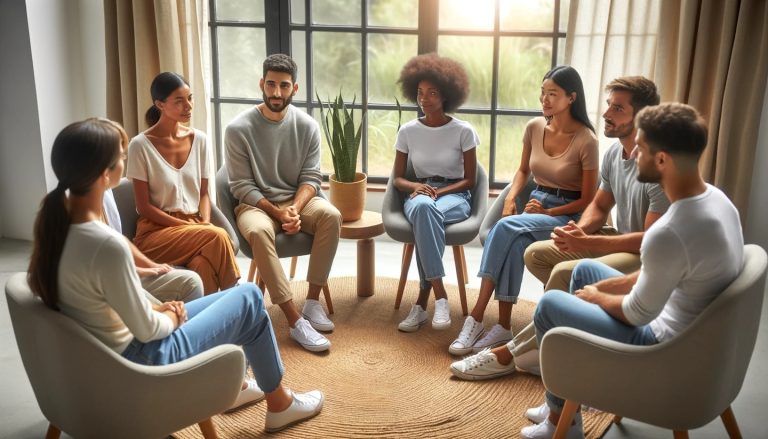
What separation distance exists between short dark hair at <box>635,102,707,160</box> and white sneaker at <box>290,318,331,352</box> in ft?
5.67

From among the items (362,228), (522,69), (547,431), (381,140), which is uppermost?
(522,69)

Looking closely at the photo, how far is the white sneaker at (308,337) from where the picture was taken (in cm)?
328

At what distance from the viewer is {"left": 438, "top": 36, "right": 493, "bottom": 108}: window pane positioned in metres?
4.73

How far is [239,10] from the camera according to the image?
474cm

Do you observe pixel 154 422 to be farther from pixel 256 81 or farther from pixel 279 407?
pixel 256 81

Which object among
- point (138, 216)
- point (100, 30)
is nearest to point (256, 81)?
point (100, 30)

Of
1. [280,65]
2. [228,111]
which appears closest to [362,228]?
[280,65]

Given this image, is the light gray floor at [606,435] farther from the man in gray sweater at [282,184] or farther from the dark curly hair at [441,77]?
the dark curly hair at [441,77]

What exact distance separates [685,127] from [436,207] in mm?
1633

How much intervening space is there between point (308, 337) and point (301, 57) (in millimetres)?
2131

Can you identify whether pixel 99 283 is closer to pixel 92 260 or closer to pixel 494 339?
pixel 92 260

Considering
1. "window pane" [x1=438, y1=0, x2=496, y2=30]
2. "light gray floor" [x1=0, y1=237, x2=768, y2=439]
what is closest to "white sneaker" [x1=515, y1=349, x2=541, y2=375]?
"light gray floor" [x1=0, y1=237, x2=768, y2=439]

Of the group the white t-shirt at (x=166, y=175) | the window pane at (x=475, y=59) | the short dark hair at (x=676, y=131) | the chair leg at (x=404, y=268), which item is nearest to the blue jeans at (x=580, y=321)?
the short dark hair at (x=676, y=131)

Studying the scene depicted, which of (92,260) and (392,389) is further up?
(92,260)
